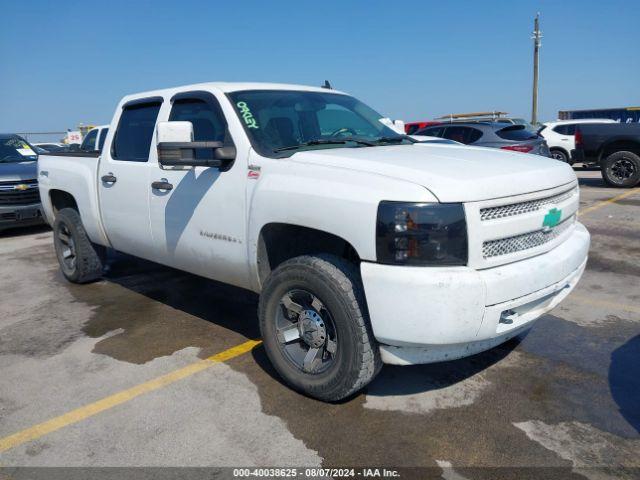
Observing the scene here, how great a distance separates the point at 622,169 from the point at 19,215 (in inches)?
506

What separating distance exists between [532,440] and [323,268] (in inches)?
55.6

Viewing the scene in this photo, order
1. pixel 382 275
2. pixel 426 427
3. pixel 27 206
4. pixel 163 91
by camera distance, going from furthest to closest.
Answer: pixel 27 206
pixel 163 91
pixel 426 427
pixel 382 275

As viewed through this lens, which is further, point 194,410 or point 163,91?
point 163,91

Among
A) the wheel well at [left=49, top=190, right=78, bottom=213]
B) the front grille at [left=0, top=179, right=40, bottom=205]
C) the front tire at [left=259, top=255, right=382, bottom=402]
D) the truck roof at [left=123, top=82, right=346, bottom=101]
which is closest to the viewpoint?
the front tire at [left=259, top=255, right=382, bottom=402]

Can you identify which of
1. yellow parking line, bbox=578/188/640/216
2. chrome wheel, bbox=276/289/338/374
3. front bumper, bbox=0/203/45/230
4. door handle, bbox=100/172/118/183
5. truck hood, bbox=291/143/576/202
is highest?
truck hood, bbox=291/143/576/202

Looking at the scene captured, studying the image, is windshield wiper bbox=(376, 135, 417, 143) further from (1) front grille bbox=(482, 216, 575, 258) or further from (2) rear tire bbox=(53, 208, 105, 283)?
(2) rear tire bbox=(53, 208, 105, 283)

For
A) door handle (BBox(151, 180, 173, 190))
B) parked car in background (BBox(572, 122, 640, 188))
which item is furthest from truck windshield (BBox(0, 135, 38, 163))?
parked car in background (BBox(572, 122, 640, 188))

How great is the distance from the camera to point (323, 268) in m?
2.92

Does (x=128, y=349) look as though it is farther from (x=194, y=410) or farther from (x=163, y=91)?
(x=163, y=91)

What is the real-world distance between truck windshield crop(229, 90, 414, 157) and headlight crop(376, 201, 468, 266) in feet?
3.58

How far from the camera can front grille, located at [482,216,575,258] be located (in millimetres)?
2695

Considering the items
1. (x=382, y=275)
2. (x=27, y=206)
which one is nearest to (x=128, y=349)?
(x=382, y=275)

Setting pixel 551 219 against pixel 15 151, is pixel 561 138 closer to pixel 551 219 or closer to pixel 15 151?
pixel 15 151

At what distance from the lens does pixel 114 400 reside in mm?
3250
